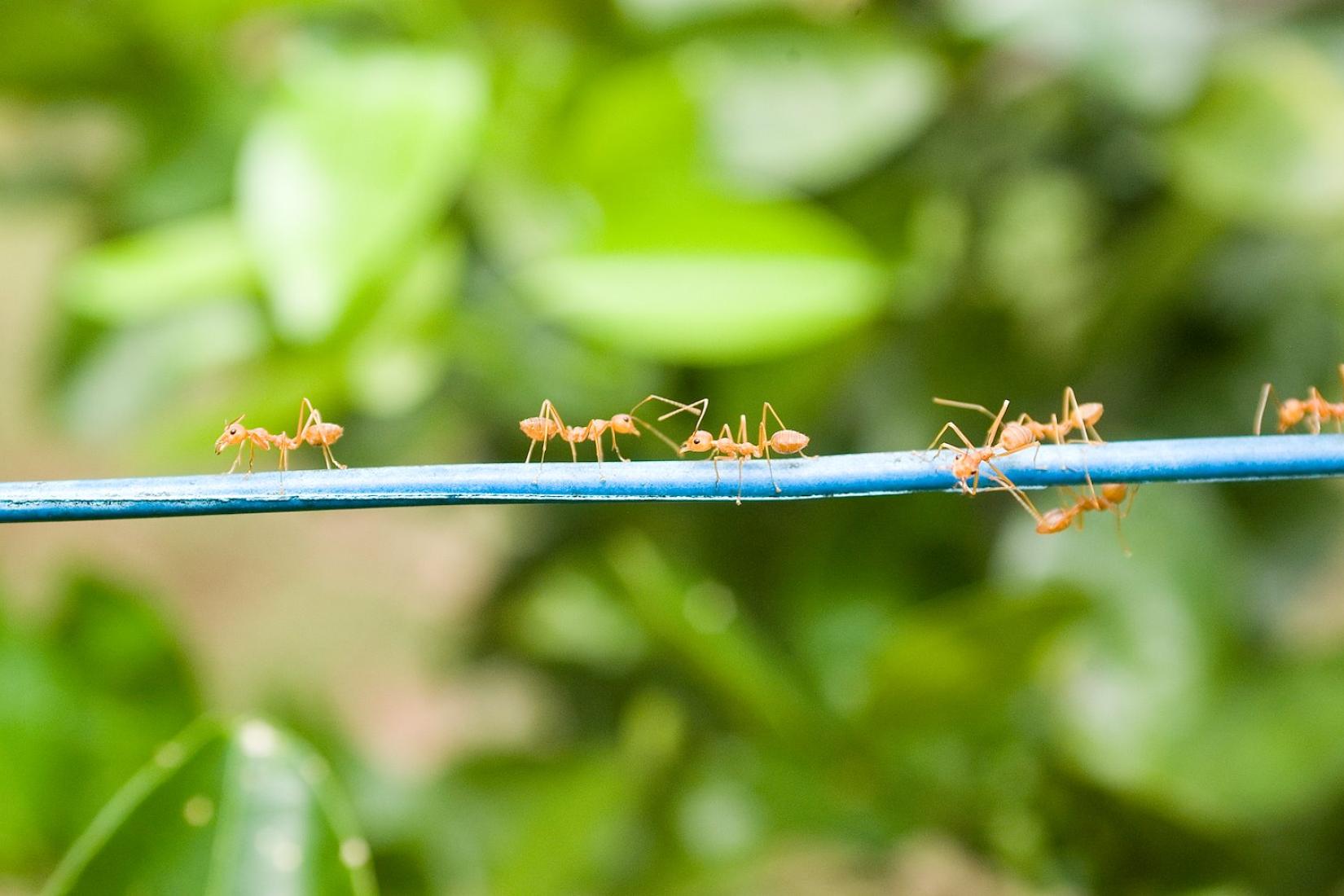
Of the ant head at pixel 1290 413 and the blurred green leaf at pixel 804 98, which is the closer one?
the ant head at pixel 1290 413

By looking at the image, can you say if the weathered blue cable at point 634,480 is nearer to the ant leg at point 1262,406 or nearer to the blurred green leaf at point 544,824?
the ant leg at point 1262,406

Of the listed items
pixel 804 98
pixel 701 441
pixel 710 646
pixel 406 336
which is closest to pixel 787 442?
pixel 701 441

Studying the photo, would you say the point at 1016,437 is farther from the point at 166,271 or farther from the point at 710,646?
the point at 166,271

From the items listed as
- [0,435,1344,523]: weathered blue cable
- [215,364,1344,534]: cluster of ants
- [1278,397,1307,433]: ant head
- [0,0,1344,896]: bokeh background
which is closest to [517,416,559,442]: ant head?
[215,364,1344,534]: cluster of ants

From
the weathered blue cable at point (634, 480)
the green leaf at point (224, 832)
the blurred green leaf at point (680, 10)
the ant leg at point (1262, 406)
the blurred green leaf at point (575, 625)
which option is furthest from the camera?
the blurred green leaf at point (575, 625)

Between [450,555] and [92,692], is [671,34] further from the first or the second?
[450,555]

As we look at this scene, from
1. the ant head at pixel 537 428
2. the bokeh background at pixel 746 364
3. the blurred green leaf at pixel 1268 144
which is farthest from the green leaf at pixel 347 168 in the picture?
the blurred green leaf at pixel 1268 144
